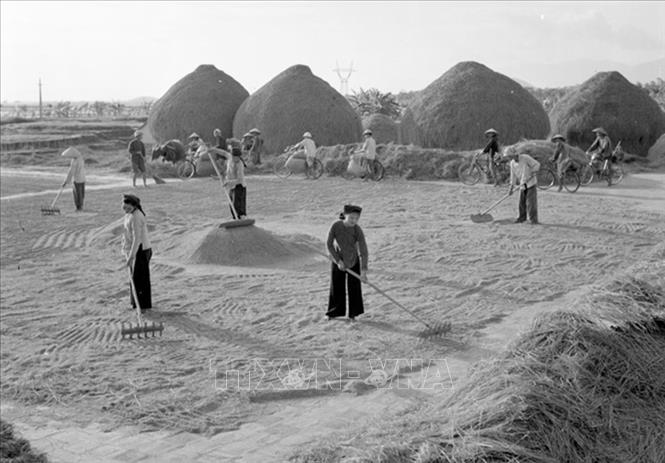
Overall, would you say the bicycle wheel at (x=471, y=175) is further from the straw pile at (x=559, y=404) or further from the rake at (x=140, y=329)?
the straw pile at (x=559, y=404)

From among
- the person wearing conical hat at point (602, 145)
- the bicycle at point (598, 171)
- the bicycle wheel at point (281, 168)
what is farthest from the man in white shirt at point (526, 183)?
the bicycle wheel at point (281, 168)

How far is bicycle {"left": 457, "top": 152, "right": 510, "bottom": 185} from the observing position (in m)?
20.5

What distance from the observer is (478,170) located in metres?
21.1

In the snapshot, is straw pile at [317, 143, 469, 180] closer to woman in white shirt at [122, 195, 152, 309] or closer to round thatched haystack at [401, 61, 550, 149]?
round thatched haystack at [401, 61, 550, 149]

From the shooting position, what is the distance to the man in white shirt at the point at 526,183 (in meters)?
14.2

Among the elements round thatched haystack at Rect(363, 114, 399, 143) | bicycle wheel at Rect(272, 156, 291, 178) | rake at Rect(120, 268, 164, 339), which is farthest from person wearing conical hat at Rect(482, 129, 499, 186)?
rake at Rect(120, 268, 164, 339)

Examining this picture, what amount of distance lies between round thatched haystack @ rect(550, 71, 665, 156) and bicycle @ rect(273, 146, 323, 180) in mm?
8706

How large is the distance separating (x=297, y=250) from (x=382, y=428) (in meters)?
8.60

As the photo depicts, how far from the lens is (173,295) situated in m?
10.4

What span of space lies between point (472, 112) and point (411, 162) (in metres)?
4.05

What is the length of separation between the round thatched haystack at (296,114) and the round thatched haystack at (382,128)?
275 cm

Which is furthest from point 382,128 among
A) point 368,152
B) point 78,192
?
point 78,192

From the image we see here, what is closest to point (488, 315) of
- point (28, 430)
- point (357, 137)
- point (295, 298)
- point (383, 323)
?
point (383, 323)

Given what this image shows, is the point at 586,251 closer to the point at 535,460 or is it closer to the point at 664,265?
the point at 664,265
